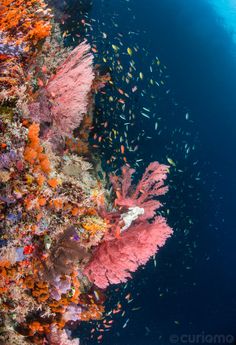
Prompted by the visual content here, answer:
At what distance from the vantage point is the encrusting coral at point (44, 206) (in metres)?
3.57

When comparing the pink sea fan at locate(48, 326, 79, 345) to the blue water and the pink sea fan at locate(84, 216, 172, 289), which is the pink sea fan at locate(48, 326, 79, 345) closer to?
the pink sea fan at locate(84, 216, 172, 289)

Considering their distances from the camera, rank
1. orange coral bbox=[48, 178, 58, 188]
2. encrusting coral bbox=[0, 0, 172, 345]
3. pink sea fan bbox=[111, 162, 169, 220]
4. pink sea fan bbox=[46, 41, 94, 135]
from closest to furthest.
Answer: encrusting coral bbox=[0, 0, 172, 345] < orange coral bbox=[48, 178, 58, 188] < pink sea fan bbox=[46, 41, 94, 135] < pink sea fan bbox=[111, 162, 169, 220]

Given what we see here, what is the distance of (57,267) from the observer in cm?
432

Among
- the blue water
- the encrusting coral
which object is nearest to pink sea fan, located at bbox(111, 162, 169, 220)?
the encrusting coral

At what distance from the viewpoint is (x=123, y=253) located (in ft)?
17.2

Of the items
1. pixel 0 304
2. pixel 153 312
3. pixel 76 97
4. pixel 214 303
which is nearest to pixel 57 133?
pixel 76 97

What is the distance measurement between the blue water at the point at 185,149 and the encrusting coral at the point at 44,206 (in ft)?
41.0

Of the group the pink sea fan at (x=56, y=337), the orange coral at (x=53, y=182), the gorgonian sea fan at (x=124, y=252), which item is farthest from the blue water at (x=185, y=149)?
the orange coral at (x=53, y=182)

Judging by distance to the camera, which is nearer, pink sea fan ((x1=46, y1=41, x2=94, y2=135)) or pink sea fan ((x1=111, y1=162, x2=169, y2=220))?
pink sea fan ((x1=46, y1=41, x2=94, y2=135))

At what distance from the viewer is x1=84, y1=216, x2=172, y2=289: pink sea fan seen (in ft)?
17.1

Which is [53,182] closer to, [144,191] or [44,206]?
[44,206]

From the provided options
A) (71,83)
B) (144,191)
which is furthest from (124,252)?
(71,83)

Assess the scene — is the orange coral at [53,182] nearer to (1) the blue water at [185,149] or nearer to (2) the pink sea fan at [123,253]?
(2) the pink sea fan at [123,253]

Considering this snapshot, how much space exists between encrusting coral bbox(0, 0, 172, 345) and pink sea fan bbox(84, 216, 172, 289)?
2 centimetres
